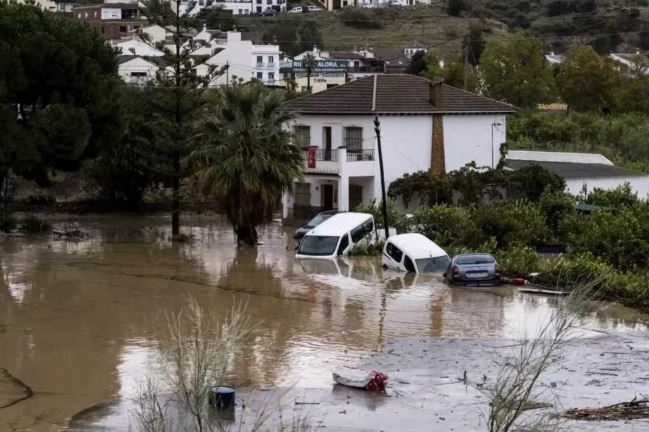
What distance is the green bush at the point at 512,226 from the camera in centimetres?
3575

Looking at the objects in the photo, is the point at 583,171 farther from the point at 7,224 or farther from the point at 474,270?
the point at 7,224

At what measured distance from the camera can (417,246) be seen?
3303 centimetres

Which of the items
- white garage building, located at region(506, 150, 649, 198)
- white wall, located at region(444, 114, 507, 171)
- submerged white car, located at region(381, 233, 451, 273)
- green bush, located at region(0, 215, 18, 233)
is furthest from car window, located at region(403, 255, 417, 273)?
green bush, located at region(0, 215, 18, 233)

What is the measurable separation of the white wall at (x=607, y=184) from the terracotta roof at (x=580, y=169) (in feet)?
0.62

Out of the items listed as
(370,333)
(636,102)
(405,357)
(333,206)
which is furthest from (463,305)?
(636,102)

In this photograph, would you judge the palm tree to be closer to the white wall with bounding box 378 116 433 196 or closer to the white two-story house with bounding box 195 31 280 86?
the white wall with bounding box 378 116 433 196

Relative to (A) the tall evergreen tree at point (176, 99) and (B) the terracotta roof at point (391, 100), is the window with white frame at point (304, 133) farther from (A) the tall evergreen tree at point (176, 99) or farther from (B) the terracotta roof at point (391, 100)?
(A) the tall evergreen tree at point (176, 99)

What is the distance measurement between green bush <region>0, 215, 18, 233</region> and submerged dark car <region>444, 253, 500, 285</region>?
693 inches

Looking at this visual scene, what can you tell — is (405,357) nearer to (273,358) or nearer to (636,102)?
(273,358)

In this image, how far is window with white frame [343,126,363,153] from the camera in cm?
4422

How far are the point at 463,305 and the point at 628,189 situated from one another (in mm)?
14894

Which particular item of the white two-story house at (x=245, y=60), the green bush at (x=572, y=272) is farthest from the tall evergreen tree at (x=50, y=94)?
the white two-story house at (x=245, y=60)

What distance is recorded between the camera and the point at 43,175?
41.8m

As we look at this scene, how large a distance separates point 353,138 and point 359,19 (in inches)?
4064
